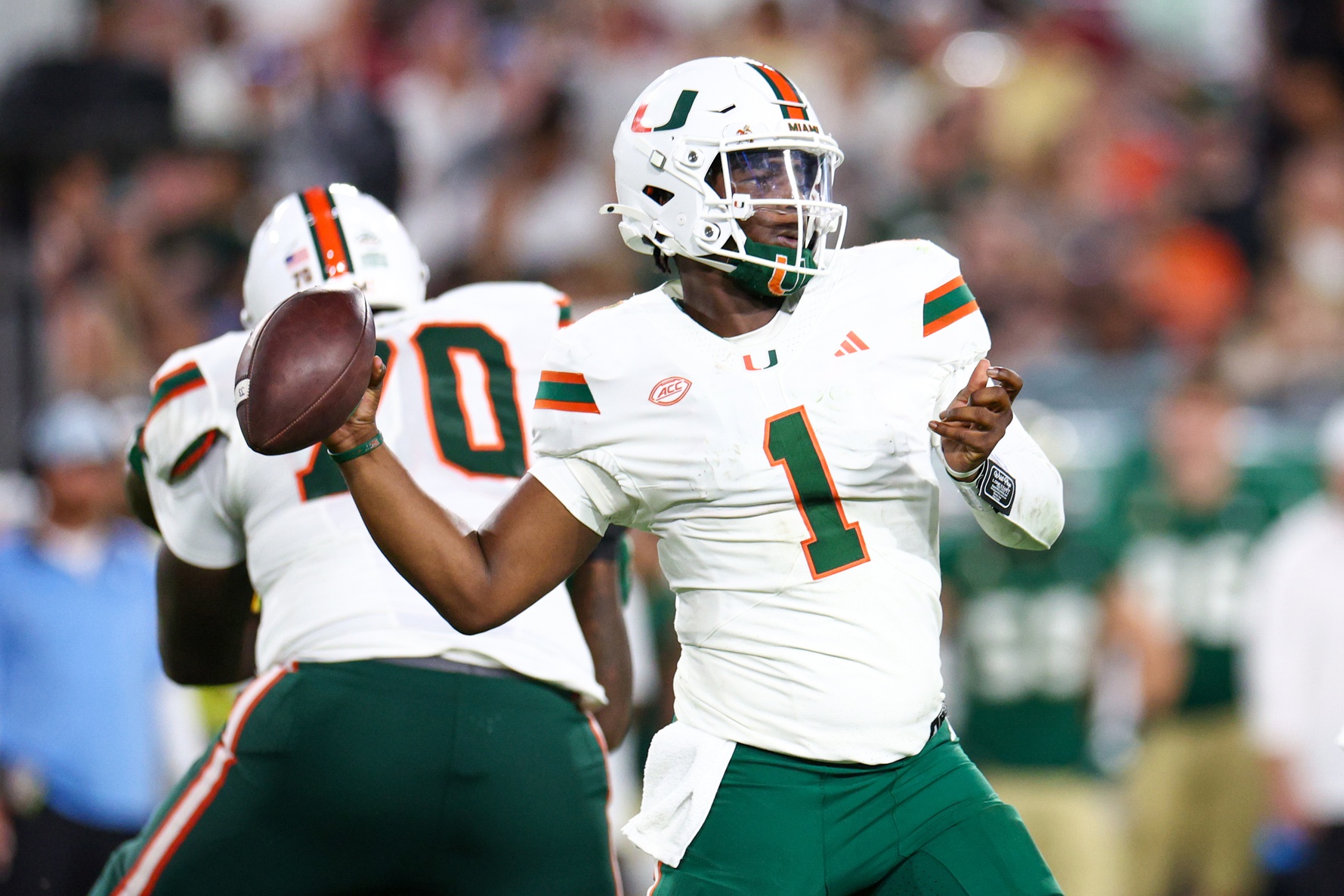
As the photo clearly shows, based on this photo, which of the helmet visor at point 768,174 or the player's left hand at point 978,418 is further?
the helmet visor at point 768,174

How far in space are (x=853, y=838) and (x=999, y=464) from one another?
1.93ft

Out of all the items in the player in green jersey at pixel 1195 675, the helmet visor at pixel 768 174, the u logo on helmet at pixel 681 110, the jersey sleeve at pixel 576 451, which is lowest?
the player in green jersey at pixel 1195 675

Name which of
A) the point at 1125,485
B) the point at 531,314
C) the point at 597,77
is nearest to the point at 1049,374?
the point at 1125,485

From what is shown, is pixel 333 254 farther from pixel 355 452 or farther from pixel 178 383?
pixel 355 452

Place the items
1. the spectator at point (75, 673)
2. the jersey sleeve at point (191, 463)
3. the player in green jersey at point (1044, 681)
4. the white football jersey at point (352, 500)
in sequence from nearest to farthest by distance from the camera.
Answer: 1. the white football jersey at point (352, 500)
2. the jersey sleeve at point (191, 463)
3. the spectator at point (75, 673)
4. the player in green jersey at point (1044, 681)

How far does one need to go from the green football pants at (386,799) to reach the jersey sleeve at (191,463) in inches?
13.9

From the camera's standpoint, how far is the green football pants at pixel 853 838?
2.51 metres

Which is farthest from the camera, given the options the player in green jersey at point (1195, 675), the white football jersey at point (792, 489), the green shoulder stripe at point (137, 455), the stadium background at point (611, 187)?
the stadium background at point (611, 187)

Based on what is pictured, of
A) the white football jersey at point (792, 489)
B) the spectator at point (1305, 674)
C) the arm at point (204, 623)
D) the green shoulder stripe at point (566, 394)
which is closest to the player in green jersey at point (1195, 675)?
the spectator at point (1305, 674)

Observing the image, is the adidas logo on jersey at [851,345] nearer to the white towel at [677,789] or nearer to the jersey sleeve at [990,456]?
the jersey sleeve at [990,456]

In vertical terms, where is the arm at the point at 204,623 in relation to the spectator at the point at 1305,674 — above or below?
above

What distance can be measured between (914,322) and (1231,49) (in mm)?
9074

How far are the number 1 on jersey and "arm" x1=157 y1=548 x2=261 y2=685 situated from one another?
1.23 m

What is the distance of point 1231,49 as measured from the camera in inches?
429
